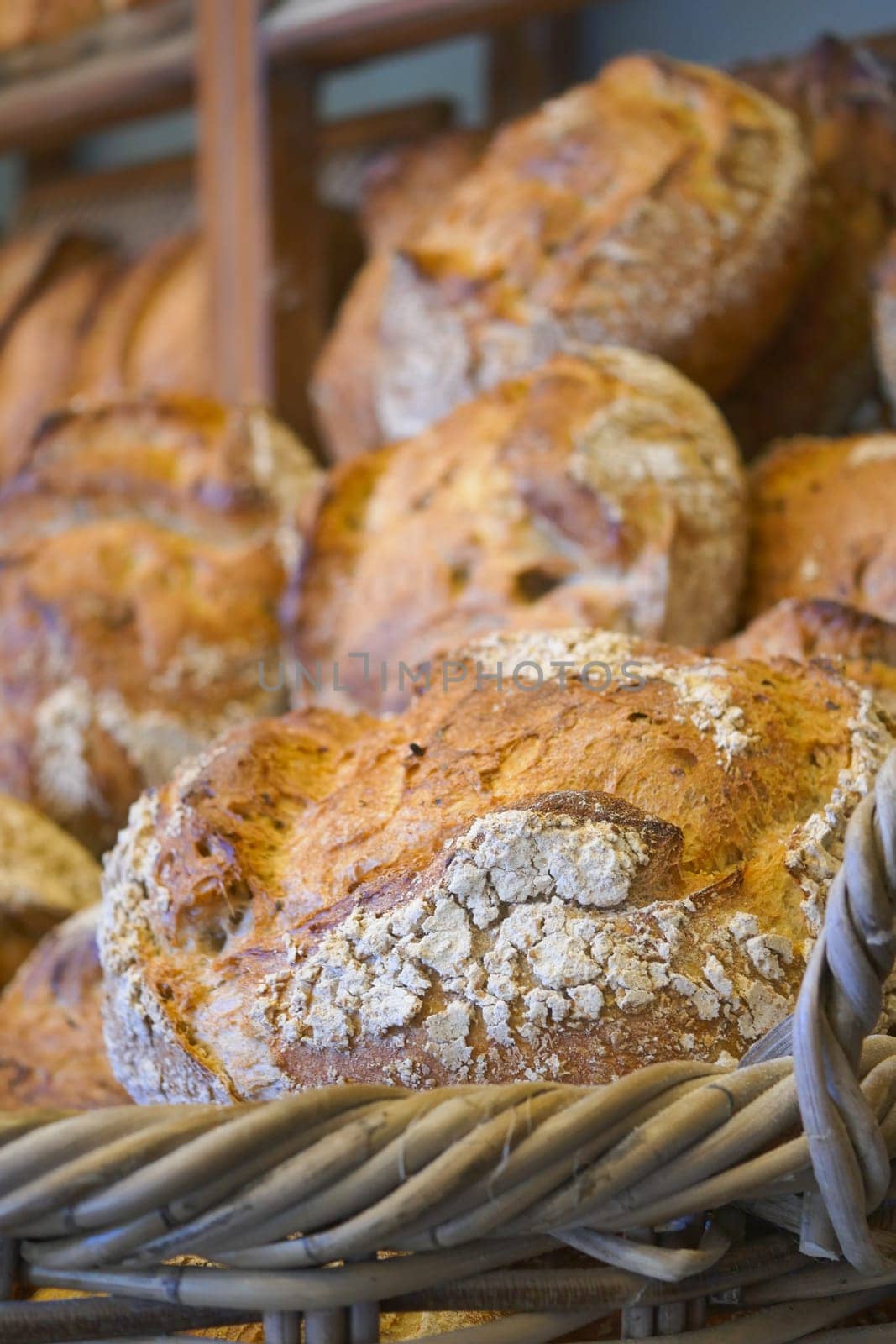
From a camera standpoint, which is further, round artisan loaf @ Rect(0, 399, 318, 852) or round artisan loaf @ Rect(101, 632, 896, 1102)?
Answer: round artisan loaf @ Rect(0, 399, 318, 852)

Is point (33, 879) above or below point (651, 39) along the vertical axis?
below

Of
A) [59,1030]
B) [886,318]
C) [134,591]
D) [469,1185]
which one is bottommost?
[59,1030]

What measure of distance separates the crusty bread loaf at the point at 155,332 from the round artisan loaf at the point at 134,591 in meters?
0.44

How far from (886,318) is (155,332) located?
1434mm

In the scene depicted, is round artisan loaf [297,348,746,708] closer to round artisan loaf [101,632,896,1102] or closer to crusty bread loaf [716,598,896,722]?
crusty bread loaf [716,598,896,722]

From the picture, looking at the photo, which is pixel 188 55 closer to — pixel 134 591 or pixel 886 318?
pixel 134 591

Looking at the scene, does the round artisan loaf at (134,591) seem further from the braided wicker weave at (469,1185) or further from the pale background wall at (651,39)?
the braided wicker weave at (469,1185)

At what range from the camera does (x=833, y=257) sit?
67.6 inches

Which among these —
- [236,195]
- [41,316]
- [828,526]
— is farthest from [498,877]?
[41,316]

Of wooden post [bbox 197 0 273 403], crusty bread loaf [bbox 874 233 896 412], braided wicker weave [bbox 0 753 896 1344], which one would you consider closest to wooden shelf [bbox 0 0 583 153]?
wooden post [bbox 197 0 273 403]

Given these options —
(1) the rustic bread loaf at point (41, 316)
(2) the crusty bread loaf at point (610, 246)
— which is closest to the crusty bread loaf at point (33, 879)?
(2) the crusty bread loaf at point (610, 246)

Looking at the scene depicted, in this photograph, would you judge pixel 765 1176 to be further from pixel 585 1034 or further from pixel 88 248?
pixel 88 248

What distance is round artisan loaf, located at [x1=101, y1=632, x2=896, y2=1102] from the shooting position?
2.67 feet

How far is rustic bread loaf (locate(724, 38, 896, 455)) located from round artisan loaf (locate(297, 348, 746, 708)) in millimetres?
305
